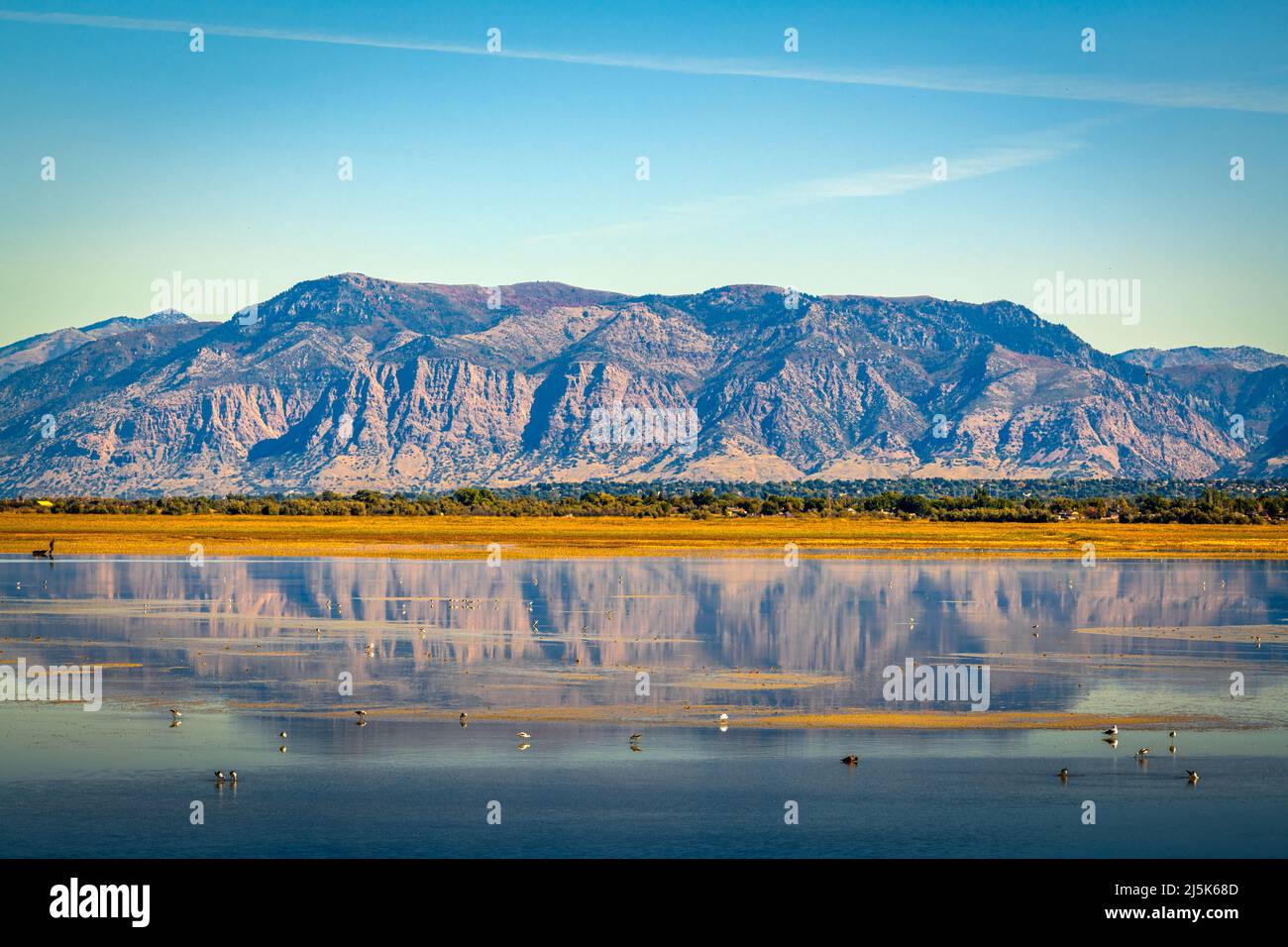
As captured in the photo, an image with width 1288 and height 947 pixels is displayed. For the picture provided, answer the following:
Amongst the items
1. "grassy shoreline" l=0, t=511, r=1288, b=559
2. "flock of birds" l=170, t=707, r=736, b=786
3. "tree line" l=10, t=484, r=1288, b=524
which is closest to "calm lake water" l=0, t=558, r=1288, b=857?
"flock of birds" l=170, t=707, r=736, b=786

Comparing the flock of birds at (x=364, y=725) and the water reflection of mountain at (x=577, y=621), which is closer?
the flock of birds at (x=364, y=725)

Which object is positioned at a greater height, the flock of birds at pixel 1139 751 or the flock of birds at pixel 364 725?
the flock of birds at pixel 364 725

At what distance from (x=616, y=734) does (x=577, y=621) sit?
20941mm

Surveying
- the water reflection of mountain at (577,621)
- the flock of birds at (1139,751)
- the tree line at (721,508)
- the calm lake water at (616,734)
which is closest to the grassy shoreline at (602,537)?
the tree line at (721,508)

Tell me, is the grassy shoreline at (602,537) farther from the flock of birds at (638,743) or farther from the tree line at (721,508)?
the flock of birds at (638,743)

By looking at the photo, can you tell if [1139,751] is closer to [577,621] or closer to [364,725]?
[364,725]

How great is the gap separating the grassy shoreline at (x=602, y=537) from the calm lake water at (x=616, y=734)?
3769 centimetres

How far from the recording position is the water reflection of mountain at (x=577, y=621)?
35.1m

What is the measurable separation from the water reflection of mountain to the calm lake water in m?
0.23

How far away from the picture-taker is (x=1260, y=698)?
1309 inches

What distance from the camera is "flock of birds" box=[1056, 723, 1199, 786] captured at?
24.8 meters
